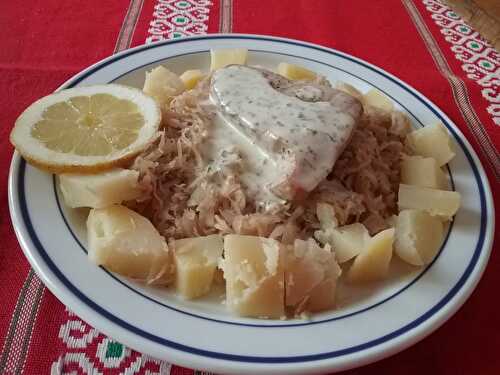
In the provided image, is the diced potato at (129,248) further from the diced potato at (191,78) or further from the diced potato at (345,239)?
the diced potato at (191,78)

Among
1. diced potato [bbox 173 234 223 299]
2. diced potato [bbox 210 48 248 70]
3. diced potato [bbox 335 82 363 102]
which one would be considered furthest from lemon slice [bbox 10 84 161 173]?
diced potato [bbox 335 82 363 102]

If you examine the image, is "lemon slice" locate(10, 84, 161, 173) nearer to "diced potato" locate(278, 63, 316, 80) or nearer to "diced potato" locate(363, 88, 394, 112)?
"diced potato" locate(278, 63, 316, 80)

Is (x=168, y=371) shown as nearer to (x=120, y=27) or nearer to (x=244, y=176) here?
(x=244, y=176)

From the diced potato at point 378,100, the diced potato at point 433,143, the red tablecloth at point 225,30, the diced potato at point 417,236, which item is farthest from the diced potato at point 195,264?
the diced potato at point 378,100

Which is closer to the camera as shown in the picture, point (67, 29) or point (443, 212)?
point (443, 212)

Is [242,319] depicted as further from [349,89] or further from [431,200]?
[349,89]

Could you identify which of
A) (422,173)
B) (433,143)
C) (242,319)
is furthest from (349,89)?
(242,319)

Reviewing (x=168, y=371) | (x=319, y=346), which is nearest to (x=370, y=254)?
(x=319, y=346)
